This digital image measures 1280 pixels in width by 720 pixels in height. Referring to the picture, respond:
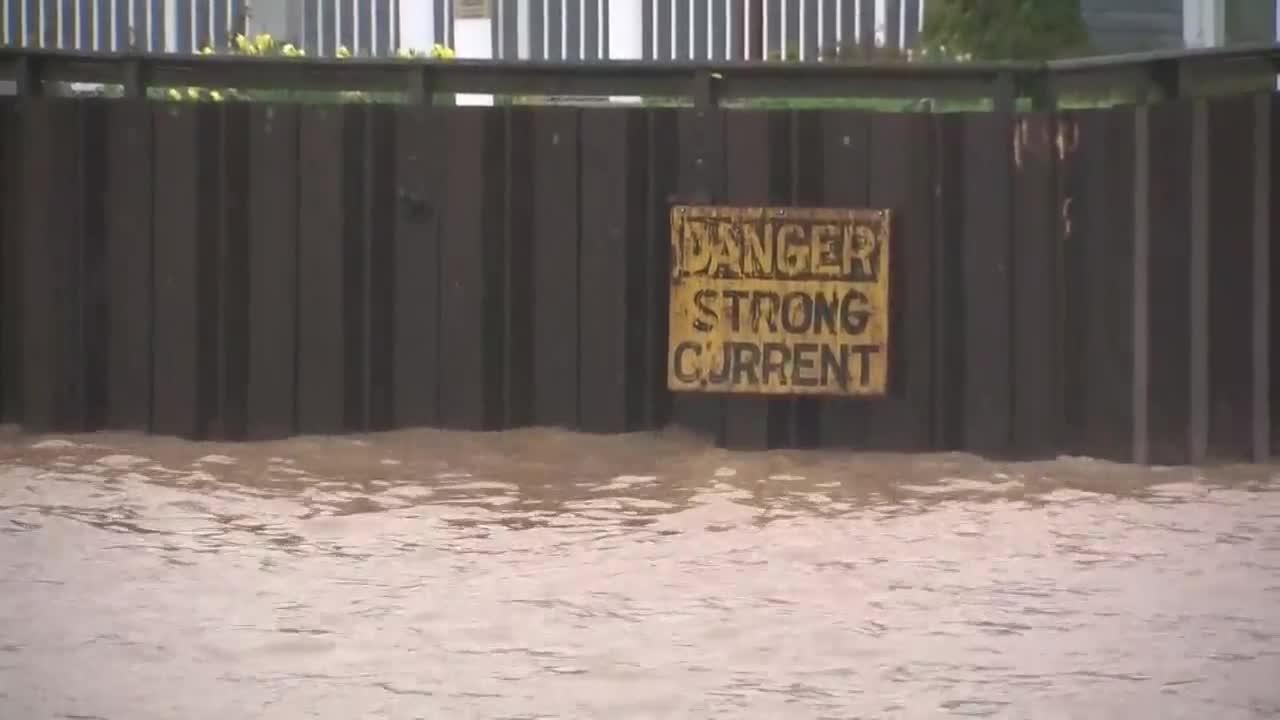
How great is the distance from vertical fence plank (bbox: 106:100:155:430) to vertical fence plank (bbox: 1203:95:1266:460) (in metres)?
4.97

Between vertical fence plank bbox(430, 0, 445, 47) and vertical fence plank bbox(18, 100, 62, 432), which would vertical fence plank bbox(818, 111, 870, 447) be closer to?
vertical fence plank bbox(18, 100, 62, 432)

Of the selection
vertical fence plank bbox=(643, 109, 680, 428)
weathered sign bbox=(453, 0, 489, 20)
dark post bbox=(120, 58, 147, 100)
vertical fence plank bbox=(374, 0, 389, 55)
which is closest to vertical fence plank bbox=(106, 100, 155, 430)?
dark post bbox=(120, 58, 147, 100)

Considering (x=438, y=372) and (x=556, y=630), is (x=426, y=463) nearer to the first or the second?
(x=438, y=372)

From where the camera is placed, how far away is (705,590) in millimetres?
6516

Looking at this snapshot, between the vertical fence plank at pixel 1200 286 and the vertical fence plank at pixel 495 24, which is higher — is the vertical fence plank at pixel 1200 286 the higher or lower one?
the lower one

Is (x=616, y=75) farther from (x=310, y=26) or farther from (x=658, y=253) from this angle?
(x=310, y=26)

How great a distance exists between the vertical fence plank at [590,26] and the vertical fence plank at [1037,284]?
25.5m

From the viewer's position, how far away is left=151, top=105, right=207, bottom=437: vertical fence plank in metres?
9.71

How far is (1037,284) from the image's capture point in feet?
30.2

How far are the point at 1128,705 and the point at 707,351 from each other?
14.5 ft

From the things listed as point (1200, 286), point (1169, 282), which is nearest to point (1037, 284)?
point (1169, 282)

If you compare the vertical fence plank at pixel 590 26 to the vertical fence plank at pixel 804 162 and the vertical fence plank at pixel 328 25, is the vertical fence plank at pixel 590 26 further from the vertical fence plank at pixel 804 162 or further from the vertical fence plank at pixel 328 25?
the vertical fence plank at pixel 804 162

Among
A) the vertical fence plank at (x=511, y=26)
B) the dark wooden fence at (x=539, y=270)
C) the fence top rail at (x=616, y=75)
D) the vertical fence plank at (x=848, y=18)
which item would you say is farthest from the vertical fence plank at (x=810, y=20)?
the dark wooden fence at (x=539, y=270)

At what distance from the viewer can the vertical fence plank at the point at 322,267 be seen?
381 inches
